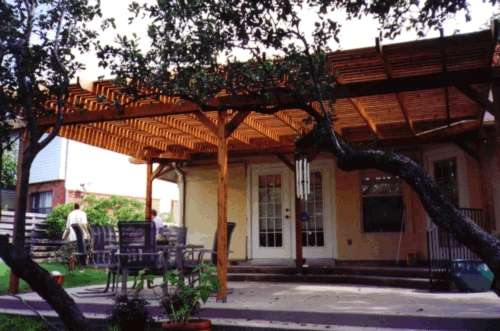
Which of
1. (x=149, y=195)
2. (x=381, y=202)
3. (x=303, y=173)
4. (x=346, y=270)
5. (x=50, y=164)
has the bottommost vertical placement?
(x=346, y=270)

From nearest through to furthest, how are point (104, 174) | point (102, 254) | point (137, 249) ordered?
point (137, 249), point (102, 254), point (104, 174)

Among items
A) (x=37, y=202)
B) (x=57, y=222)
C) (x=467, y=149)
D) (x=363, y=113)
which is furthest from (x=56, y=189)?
(x=467, y=149)

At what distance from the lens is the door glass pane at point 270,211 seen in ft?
35.2

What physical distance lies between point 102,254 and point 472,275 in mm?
5339

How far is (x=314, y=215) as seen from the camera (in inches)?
411

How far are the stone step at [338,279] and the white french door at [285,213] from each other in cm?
153

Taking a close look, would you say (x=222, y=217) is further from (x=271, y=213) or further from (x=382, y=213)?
(x=382, y=213)

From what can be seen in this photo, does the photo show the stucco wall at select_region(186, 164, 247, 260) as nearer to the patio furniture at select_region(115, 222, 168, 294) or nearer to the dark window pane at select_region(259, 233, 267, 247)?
the dark window pane at select_region(259, 233, 267, 247)

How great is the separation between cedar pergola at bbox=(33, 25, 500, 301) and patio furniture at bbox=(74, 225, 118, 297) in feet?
5.14

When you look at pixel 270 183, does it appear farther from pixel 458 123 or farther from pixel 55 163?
pixel 55 163

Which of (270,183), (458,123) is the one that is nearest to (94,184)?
(270,183)

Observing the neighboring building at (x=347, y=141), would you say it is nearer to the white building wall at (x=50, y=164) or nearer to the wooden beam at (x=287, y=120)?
the wooden beam at (x=287, y=120)

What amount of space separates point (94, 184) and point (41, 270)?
13.9m

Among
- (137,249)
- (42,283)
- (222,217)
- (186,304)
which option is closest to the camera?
(42,283)
